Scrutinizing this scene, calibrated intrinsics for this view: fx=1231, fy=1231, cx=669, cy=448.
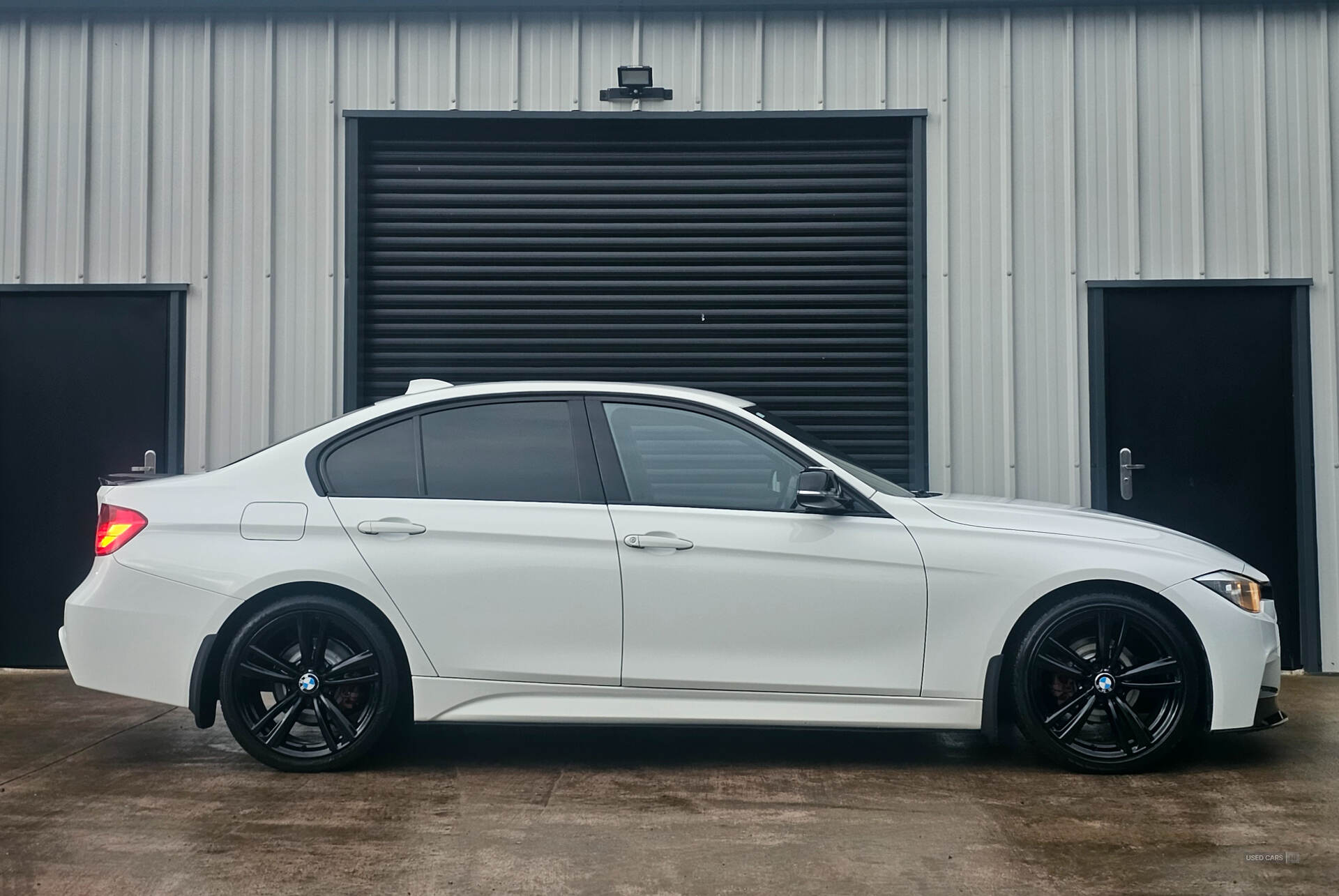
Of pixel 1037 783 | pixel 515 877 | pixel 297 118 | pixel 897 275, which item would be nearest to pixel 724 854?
pixel 515 877

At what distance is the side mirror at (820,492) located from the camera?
4.93m

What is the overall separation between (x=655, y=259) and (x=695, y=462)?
3.11 meters

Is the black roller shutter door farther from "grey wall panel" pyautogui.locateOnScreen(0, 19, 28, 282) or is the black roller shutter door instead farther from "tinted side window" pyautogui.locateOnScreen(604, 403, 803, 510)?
"tinted side window" pyautogui.locateOnScreen(604, 403, 803, 510)

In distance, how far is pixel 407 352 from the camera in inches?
317

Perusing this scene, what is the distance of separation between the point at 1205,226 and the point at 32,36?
302 inches

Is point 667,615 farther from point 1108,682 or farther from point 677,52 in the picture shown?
point 677,52

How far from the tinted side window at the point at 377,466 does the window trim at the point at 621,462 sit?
2.57 feet

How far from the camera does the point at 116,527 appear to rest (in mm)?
5133

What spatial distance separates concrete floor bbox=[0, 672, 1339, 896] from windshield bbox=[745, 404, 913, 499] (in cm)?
118

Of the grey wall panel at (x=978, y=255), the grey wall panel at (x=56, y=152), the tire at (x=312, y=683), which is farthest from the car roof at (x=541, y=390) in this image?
the grey wall panel at (x=56, y=152)

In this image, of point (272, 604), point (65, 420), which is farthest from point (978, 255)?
point (65, 420)

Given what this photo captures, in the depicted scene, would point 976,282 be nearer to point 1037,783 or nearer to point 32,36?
point 1037,783

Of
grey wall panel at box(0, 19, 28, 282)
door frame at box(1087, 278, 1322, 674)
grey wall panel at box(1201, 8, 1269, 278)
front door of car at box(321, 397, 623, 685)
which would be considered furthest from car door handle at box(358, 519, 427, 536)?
grey wall panel at box(1201, 8, 1269, 278)

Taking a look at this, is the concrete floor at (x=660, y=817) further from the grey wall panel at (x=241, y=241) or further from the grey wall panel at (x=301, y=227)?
the grey wall panel at (x=301, y=227)
